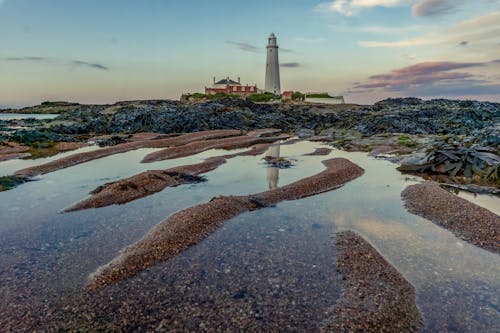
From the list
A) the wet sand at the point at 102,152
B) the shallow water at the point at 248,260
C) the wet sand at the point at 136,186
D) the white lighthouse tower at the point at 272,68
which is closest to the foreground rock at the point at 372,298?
the shallow water at the point at 248,260

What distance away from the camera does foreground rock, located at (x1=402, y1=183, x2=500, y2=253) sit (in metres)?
9.38

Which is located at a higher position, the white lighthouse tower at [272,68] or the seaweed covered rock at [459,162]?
the white lighthouse tower at [272,68]

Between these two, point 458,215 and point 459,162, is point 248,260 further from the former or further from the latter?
point 459,162

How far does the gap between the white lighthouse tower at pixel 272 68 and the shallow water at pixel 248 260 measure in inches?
3799

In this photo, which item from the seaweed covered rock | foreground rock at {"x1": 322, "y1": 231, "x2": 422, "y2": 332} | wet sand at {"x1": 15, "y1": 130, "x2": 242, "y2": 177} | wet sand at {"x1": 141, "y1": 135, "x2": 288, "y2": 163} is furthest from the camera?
wet sand at {"x1": 141, "y1": 135, "x2": 288, "y2": 163}

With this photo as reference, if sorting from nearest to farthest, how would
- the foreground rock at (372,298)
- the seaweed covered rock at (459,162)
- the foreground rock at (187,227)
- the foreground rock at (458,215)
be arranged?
the foreground rock at (372,298), the foreground rock at (187,227), the foreground rock at (458,215), the seaweed covered rock at (459,162)

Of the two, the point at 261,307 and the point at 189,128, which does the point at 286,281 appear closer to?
the point at 261,307

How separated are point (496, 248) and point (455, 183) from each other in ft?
28.4

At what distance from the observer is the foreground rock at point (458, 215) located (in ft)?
30.8

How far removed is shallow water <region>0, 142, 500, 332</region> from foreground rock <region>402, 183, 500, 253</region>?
424mm

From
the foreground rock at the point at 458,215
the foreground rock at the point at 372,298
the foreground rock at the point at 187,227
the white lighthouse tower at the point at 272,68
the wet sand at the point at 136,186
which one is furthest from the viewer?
the white lighthouse tower at the point at 272,68

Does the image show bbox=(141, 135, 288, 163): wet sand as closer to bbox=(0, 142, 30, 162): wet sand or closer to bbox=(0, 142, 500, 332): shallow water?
bbox=(0, 142, 30, 162): wet sand

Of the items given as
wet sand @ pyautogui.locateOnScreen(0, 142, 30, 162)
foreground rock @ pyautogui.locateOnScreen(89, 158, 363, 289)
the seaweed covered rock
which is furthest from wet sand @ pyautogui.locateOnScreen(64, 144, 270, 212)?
wet sand @ pyautogui.locateOnScreen(0, 142, 30, 162)

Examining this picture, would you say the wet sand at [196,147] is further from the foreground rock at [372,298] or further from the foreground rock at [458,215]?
the foreground rock at [372,298]
